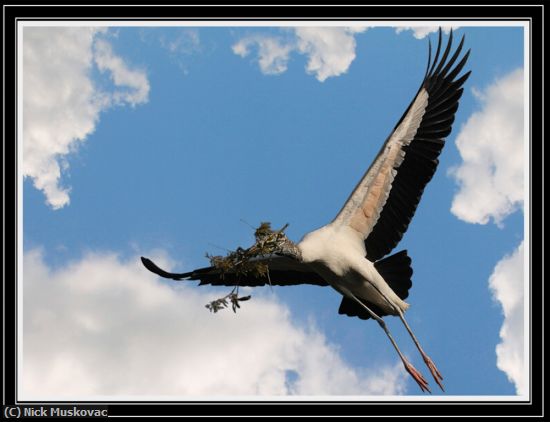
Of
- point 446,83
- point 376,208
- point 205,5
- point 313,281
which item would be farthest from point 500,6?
point 313,281

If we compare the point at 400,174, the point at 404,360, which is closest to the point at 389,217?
the point at 400,174

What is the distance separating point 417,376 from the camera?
11539mm

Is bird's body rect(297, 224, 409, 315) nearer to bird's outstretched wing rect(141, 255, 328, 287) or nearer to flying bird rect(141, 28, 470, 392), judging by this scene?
flying bird rect(141, 28, 470, 392)

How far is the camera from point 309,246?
11000mm

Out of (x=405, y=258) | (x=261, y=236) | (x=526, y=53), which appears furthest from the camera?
(x=405, y=258)

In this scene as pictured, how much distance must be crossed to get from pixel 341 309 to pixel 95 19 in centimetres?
604

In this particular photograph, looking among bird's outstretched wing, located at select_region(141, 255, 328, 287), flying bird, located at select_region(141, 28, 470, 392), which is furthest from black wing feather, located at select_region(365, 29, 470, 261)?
bird's outstretched wing, located at select_region(141, 255, 328, 287)

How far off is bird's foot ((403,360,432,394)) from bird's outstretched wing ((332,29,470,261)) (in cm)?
174

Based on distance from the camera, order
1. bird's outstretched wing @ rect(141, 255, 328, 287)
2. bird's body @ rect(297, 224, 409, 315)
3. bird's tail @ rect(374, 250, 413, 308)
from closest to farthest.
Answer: bird's body @ rect(297, 224, 409, 315), bird's tail @ rect(374, 250, 413, 308), bird's outstretched wing @ rect(141, 255, 328, 287)

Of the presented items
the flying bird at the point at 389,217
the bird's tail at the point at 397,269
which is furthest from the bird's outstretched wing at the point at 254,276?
the bird's tail at the point at 397,269

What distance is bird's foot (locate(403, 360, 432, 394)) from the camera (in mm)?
11383

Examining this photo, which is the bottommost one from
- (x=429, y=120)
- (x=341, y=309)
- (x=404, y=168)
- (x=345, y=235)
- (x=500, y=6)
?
(x=341, y=309)

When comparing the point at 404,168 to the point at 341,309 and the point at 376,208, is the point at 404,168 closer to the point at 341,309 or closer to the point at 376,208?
the point at 376,208

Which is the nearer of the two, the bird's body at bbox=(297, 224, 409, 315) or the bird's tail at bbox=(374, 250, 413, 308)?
the bird's body at bbox=(297, 224, 409, 315)
